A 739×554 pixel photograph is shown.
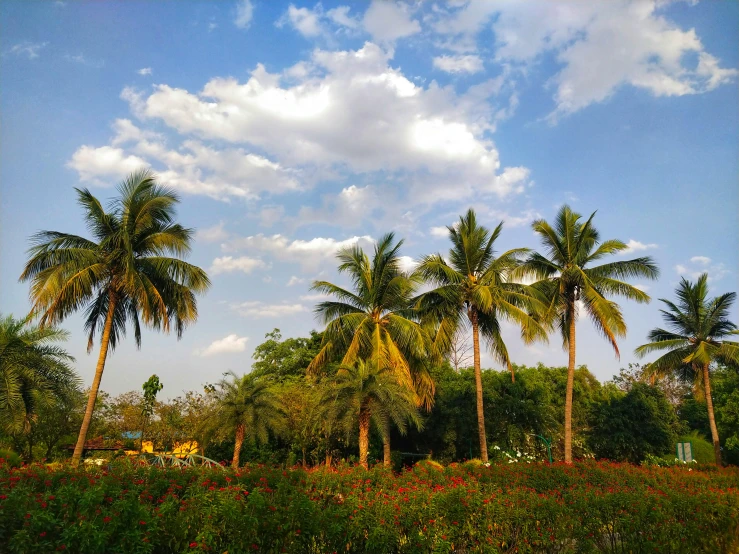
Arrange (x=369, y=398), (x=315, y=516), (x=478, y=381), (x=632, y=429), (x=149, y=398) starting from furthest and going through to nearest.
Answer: (x=149, y=398), (x=632, y=429), (x=478, y=381), (x=369, y=398), (x=315, y=516)

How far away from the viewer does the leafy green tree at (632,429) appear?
29.3 metres

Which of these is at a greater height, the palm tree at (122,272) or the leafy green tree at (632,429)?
the palm tree at (122,272)

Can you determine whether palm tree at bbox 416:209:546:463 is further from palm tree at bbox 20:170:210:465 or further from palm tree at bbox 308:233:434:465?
palm tree at bbox 20:170:210:465

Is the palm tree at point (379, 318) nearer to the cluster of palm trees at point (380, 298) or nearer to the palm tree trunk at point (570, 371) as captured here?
the cluster of palm trees at point (380, 298)

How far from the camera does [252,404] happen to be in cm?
2242

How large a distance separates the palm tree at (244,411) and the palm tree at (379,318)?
3.00 m

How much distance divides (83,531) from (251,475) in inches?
138

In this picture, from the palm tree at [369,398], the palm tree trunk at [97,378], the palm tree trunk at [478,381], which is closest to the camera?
the palm tree trunk at [97,378]

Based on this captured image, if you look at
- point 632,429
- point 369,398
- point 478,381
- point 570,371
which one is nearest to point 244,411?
point 369,398

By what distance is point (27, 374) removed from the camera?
19.1 m

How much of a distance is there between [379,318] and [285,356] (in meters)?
14.7

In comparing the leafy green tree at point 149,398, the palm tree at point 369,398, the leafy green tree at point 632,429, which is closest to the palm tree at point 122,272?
the palm tree at point 369,398

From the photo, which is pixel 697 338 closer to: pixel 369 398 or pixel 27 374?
pixel 369 398

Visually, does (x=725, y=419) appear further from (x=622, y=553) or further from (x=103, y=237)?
(x=103, y=237)
